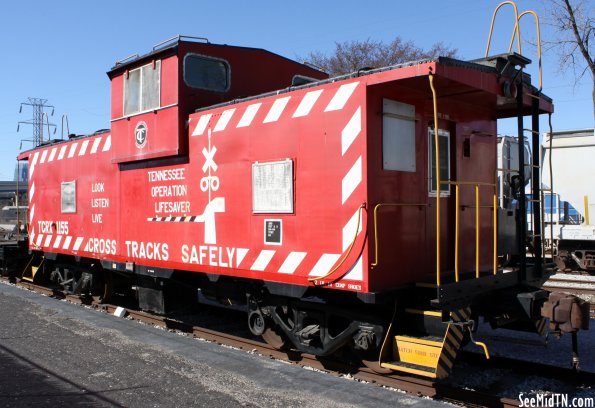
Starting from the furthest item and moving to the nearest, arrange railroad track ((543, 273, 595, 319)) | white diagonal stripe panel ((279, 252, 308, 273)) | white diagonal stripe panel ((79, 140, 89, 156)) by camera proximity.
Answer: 1. railroad track ((543, 273, 595, 319))
2. white diagonal stripe panel ((79, 140, 89, 156))
3. white diagonal stripe panel ((279, 252, 308, 273))

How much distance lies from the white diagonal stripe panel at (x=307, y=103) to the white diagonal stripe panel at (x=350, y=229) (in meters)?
1.27

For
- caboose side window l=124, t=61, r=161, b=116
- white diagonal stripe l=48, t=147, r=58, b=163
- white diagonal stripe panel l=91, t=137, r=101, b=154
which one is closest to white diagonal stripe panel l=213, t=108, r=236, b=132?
caboose side window l=124, t=61, r=161, b=116

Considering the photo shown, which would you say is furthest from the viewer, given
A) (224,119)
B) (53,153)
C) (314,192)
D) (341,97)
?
(53,153)

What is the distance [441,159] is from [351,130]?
142 centimetres

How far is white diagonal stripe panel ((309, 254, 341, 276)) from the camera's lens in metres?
5.35

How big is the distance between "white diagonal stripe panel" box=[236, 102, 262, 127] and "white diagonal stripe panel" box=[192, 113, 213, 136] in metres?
0.64

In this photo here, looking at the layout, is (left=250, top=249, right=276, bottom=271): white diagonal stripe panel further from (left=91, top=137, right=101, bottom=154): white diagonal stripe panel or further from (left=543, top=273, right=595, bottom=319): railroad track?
(left=543, top=273, right=595, bottom=319): railroad track

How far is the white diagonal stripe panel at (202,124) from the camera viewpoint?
6.84 metres

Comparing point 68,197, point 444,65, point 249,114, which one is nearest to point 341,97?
point 444,65

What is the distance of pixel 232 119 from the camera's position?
650cm

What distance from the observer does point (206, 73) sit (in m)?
7.56

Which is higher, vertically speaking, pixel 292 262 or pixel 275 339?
pixel 292 262
